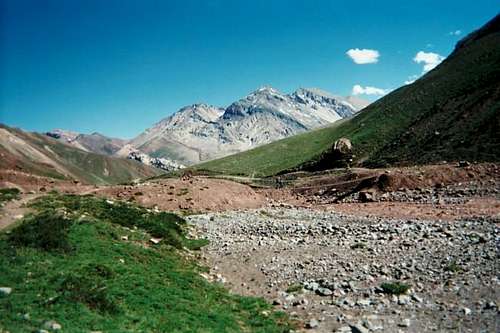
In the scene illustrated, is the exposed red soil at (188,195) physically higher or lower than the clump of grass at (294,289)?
higher

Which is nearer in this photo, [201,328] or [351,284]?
[201,328]

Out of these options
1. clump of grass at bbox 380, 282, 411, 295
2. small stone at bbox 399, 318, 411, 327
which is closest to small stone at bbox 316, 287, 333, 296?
clump of grass at bbox 380, 282, 411, 295

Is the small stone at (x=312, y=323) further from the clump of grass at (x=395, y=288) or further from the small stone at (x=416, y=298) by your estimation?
the small stone at (x=416, y=298)

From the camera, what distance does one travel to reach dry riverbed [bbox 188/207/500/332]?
1523cm

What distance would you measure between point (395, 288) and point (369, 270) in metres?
2.59

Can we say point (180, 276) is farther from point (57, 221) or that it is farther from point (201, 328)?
point (57, 221)

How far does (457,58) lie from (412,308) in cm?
12740

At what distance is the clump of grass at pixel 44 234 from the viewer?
61.3ft

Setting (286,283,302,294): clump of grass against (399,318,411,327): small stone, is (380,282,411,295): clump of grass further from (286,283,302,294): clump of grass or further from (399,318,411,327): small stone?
(286,283,302,294): clump of grass

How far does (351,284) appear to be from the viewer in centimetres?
1852

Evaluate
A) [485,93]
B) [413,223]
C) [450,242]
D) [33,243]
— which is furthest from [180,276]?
[485,93]

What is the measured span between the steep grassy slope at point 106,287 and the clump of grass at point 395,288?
502 cm

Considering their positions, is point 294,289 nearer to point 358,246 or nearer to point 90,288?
point 358,246

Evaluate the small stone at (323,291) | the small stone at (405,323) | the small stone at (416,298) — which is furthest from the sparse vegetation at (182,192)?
the small stone at (405,323)
